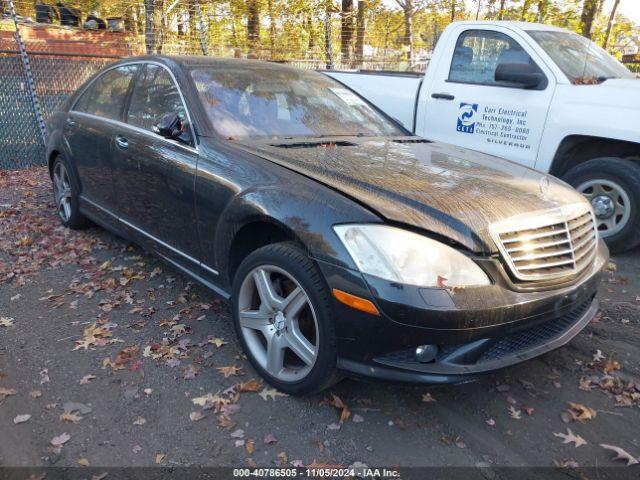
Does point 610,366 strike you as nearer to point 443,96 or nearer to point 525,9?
point 443,96

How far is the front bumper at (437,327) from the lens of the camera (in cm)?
224

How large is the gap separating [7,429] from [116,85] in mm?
2983

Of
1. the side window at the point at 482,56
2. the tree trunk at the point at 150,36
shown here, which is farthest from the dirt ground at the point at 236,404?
the tree trunk at the point at 150,36

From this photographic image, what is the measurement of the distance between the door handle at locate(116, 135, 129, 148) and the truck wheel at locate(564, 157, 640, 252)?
3.94 m

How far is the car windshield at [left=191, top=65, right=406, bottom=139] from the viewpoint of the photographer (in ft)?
11.4

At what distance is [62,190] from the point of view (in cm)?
543

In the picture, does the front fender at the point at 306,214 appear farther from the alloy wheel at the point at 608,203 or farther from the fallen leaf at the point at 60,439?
the alloy wheel at the point at 608,203

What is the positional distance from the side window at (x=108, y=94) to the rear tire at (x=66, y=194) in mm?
633

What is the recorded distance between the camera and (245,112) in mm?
3535

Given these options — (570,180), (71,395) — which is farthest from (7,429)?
(570,180)

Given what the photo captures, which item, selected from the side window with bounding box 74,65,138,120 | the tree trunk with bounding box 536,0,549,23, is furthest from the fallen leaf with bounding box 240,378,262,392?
the tree trunk with bounding box 536,0,549,23

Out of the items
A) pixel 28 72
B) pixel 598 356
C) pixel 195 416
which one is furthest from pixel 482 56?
pixel 28 72

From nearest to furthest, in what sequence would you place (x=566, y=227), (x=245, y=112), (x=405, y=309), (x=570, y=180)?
1. (x=405, y=309)
2. (x=566, y=227)
3. (x=245, y=112)
4. (x=570, y=180)

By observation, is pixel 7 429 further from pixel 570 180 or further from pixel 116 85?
pixel 570 180
